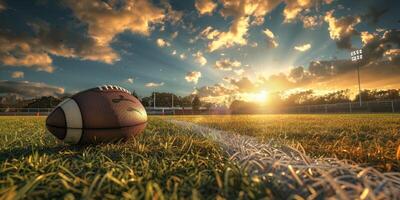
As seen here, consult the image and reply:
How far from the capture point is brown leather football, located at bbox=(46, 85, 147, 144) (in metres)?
3.56

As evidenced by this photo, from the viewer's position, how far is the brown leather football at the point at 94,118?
3561mm

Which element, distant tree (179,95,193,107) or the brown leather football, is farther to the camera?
distant tree (179,95,193,107)

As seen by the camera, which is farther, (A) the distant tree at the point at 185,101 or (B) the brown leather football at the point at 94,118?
(A) the distant tree at the point at 185,101

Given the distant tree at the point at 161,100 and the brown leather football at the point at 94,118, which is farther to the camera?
the distant tree at the point at 161,100

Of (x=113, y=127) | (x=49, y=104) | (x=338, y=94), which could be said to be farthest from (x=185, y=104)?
(x=113, y=127)

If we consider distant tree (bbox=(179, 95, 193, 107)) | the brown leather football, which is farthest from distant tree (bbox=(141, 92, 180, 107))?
the brown leather football

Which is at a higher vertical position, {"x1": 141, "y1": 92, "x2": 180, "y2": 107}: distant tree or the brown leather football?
{"x1": 141, "y1": 92, "x2": 180, "y2": 107}: distant tree

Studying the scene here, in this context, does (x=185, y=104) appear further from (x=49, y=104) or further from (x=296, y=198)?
(x=296, y=198)

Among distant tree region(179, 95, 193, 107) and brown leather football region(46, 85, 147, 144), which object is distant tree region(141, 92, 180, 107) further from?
brown leather football region(46, 85, 147, 144)

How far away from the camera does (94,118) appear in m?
3.62

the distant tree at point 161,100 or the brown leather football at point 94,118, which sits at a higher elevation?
the distant tree at point 161,100

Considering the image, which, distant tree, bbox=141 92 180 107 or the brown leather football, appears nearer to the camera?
the brown leather football

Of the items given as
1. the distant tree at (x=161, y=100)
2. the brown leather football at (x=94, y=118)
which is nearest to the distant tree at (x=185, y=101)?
the distant tree at (x=161, y=100)

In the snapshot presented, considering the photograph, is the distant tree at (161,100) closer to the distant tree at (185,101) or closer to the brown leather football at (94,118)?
the distant tree at (185,101)
